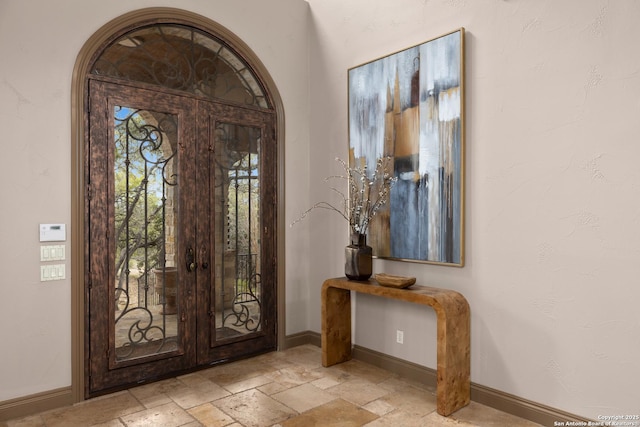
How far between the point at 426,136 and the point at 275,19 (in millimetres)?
1994

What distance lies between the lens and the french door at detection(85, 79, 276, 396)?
124 inches

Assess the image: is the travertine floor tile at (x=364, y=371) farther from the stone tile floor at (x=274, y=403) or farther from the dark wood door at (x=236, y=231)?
the dark wood door at (x=236, y=231)

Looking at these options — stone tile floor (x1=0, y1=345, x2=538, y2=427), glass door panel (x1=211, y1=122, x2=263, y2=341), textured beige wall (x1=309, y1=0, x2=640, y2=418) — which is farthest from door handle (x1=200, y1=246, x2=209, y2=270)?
textured beige wall (x1=309, y1=0, x2=640, y2=418)

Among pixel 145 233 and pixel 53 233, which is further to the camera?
pixel 145 233

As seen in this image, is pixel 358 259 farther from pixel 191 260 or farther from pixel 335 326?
pixel 191 260

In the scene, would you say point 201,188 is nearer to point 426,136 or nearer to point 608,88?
point 426,136

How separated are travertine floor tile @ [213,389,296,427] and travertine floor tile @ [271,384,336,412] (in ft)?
0.20

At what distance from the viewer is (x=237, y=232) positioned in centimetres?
392

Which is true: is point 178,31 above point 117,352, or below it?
above

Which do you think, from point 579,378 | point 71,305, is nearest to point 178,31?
point 71,305

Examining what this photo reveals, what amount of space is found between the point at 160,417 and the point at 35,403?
0.85 m

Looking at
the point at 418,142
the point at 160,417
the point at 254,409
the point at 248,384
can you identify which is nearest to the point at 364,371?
the point at 248,384

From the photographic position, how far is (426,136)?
3.33m

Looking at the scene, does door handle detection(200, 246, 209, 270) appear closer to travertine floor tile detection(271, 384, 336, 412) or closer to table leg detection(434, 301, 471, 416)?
travertine floor tile detection(271, 384, 336, 412)
